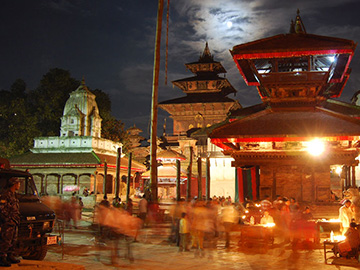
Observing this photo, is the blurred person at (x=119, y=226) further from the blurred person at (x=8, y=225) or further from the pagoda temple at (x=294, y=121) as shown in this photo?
the pagoda temple at (x=294, y=121)

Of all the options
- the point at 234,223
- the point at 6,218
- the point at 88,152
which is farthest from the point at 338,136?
the point at 88,152

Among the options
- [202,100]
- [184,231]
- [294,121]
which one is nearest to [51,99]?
[202,100]

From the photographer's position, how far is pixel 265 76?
15.7m

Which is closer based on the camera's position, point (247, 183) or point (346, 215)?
point (346, 215)

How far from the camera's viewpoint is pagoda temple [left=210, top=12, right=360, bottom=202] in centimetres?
1422

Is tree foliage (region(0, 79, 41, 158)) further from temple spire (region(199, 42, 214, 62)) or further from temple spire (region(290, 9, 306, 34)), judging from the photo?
temple spire (region(290, 9, 306, 34))

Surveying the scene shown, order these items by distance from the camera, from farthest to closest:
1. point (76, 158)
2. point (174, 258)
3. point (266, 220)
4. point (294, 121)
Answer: point (76, 158), point (294, 121), point (266, 220), point (174, 258)

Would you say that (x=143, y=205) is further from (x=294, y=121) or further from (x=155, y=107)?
(x=294, y=121)

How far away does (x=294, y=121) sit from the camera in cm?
1512

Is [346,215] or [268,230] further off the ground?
[346,215]

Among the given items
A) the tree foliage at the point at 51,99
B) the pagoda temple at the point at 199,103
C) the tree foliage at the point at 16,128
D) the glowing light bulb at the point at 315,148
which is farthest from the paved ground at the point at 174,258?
the pagoda temple at the point at 199,103

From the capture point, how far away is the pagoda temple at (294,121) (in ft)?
46.6

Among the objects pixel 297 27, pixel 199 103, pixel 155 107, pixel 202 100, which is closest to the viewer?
pixel 297 27

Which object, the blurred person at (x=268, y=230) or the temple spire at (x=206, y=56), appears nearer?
the blurred person at (x=268, y=230)
